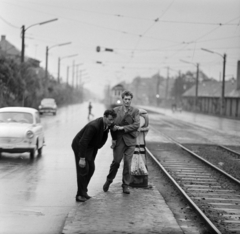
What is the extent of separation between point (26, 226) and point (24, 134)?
8.59 m

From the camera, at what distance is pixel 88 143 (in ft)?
30.8

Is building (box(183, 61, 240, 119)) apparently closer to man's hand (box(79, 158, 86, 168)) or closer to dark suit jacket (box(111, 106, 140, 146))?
dark suit jacket (box(111, 106, 140, 146))

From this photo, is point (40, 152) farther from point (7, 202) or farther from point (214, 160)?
point (7, 202)

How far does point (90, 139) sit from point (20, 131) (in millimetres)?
7411

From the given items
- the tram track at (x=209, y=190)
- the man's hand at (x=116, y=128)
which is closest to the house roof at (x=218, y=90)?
the tram track at (x=209, y=190)

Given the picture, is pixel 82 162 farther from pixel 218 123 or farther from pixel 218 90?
pixel 218 90

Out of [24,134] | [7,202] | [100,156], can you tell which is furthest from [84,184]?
[100,156]

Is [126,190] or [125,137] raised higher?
[125,137]

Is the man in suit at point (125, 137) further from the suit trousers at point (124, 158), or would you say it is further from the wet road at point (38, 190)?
the wet road at point (38, 190)

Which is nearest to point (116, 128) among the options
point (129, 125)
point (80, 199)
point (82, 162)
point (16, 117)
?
point (129, 125)

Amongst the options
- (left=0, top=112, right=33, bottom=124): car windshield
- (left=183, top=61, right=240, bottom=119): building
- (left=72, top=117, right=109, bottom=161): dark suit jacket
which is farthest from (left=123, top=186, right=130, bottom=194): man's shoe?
(left=183, top=61, right=240, bottom=119): building

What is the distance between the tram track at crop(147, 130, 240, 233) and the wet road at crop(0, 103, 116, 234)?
193 centimetres

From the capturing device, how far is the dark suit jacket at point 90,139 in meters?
9.31

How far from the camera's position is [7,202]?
378 inches
